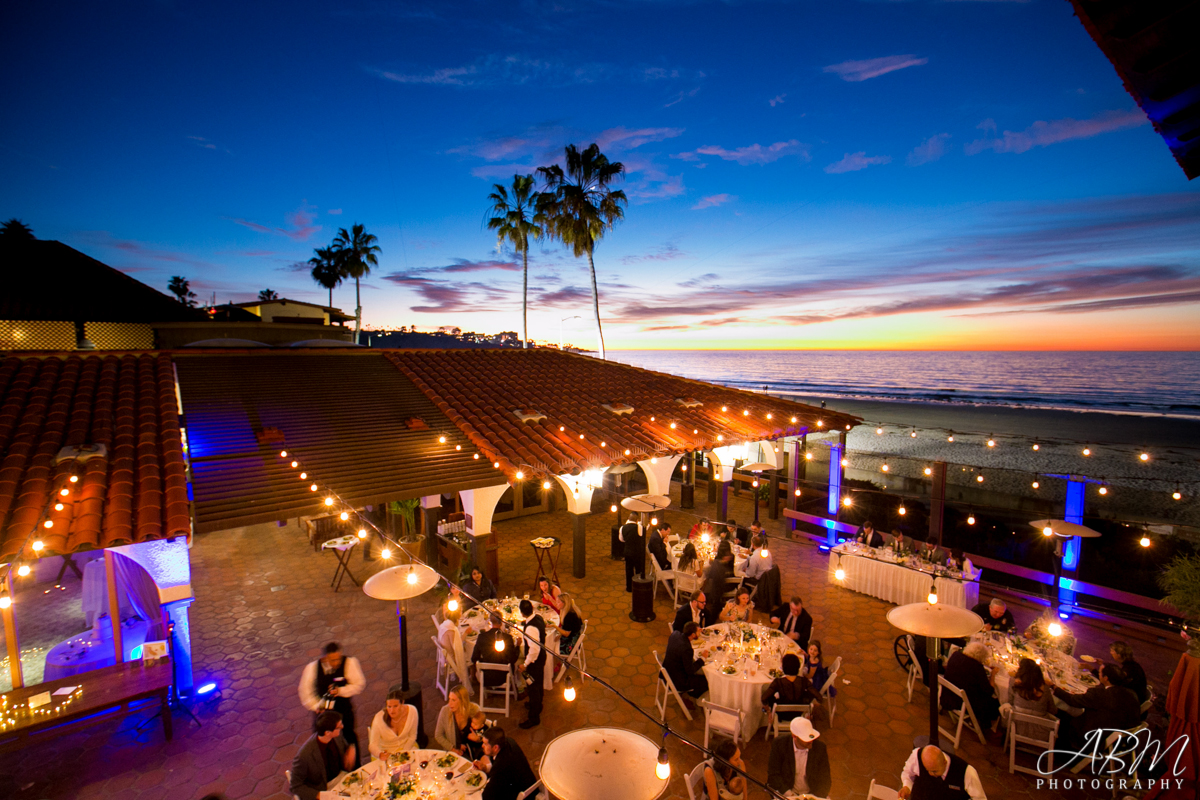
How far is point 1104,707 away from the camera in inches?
245

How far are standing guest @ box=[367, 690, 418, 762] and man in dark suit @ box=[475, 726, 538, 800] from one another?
3.68 ft

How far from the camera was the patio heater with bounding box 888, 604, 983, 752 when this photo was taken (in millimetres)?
6055

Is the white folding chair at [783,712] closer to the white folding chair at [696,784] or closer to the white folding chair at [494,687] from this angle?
the white folding chair at [696,784]

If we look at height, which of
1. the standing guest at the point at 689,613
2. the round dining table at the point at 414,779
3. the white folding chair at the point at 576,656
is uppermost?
the standing guest at the point at 689,613

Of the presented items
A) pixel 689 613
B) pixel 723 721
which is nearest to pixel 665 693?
pixel 723 721

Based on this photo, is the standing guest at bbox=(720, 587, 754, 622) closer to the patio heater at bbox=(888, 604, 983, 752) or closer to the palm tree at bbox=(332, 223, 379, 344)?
the patio heater at bbox=(888, 604, 983, 752)

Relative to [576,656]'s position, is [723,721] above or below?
above

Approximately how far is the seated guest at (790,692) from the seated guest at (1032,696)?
96.7 inches

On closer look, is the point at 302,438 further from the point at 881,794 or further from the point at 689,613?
the point at 881,794

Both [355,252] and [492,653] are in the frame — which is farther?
[355,252]

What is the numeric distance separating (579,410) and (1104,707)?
10.5 m

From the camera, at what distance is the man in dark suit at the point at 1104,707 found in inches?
242

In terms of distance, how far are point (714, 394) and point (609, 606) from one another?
26.4 feet

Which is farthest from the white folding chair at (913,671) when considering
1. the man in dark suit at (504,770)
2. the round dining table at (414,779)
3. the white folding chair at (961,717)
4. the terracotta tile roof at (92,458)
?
the terracotta tile roof at (92,458)
